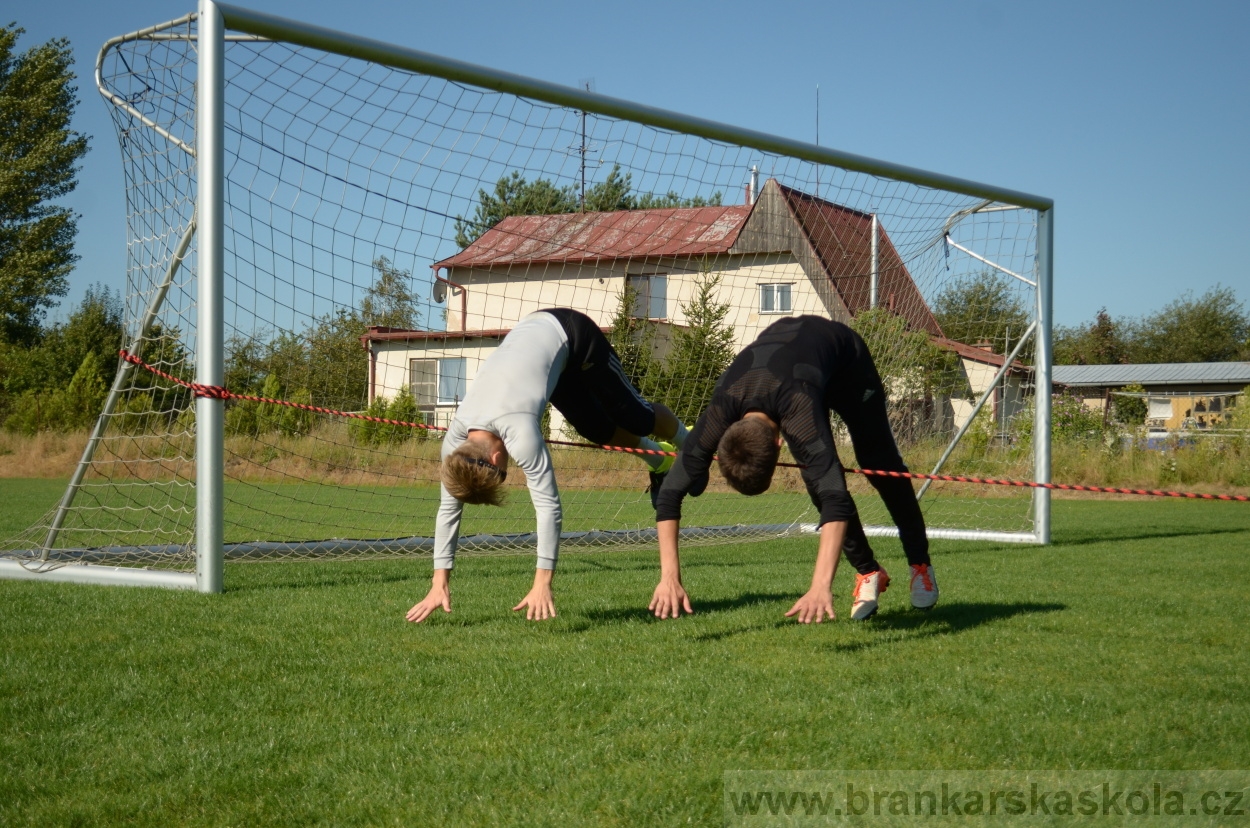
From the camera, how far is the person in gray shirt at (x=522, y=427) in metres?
4.77

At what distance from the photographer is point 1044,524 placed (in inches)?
400

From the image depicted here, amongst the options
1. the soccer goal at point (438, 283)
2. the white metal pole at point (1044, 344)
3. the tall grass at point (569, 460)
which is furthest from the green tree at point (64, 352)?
the white metal pole at point (1044, 344)

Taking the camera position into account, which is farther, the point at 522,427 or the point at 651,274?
the point at 651,274

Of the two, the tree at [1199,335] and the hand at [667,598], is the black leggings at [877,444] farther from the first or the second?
the tree at [1199,335]

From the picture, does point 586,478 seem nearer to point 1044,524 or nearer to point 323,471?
point 323,471

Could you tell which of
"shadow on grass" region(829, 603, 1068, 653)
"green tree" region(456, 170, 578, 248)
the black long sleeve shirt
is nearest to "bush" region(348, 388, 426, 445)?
"green tree" region(456, 170, 578, 248)

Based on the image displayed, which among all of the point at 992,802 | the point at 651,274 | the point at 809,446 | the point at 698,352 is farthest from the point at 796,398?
the point at 698,352

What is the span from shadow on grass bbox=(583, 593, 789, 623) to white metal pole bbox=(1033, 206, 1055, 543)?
5047 mm

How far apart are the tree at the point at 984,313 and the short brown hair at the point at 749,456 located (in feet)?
24.8

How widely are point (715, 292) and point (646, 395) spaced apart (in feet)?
4.20

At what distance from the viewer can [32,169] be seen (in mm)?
31812

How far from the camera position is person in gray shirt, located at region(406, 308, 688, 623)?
4766 mm

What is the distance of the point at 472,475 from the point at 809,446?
1.55 meters

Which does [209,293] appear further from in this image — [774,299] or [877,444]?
[774,299]
